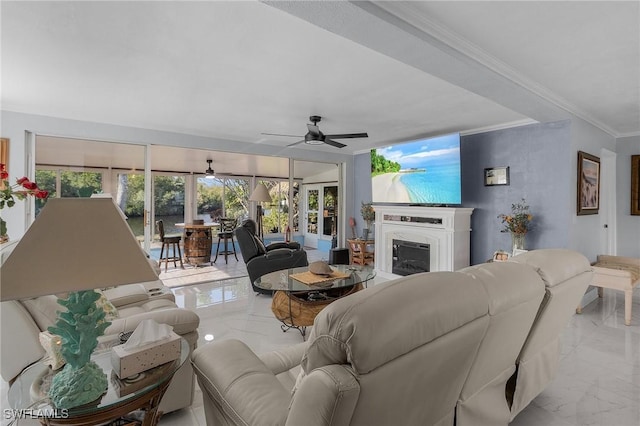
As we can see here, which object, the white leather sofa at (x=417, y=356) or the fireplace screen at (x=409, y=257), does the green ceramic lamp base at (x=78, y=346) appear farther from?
the fireplace screen at (x=409, y=257)

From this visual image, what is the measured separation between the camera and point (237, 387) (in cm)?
118

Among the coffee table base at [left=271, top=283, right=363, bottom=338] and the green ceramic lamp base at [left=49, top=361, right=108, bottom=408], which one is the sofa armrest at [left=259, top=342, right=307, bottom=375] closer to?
the green ceramic lamp base at [left=49, top=361, right=108, bottom=408]

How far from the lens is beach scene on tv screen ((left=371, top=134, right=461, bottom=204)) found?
4.64 meters

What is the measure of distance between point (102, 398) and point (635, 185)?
6.69 m

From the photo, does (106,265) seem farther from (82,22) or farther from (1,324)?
(82,22)

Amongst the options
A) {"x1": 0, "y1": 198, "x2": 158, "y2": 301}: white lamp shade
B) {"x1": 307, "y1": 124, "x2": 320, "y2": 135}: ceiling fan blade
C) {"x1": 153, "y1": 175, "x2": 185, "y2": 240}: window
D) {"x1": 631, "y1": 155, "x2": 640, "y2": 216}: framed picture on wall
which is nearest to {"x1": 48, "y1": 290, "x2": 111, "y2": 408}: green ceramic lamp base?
{"x1": 0, "y1": 198, "x2": 158, "y2": 301}: white lamp shade

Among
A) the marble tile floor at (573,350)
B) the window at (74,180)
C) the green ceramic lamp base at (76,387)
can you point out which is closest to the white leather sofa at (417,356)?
the green ceramic lamp base at (76,387)

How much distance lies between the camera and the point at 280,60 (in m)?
2.52

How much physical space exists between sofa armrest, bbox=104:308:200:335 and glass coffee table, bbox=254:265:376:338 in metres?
1.04

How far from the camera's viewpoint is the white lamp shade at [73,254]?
0.97 meters

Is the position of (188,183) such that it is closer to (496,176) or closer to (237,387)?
(496,176)

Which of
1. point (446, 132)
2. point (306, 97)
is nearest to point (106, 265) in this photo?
point (306, 97)

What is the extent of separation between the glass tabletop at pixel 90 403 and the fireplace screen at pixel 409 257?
4.25 m

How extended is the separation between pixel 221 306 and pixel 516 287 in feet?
11.5
